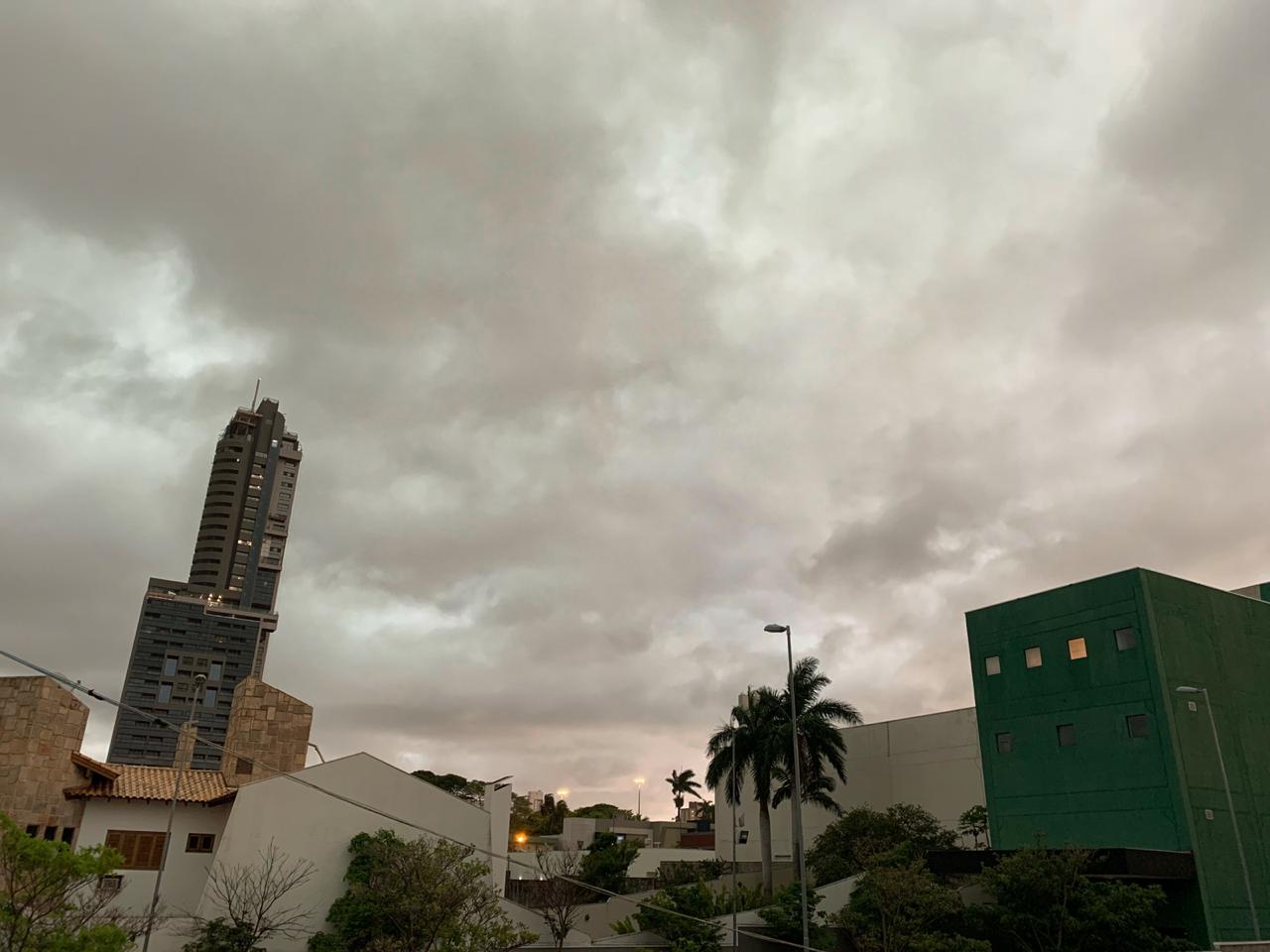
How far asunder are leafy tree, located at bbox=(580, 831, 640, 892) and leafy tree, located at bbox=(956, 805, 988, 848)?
22.7 meters

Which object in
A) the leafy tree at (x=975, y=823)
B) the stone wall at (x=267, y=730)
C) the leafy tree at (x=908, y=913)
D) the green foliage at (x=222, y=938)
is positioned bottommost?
the green foliage at (x=222, y=938)

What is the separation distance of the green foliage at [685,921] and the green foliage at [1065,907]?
42.3 ft

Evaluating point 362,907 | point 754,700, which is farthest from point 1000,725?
point 362,907

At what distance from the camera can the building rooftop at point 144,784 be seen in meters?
39.8

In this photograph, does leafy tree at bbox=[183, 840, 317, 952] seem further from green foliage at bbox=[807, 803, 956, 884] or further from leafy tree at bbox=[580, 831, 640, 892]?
green foliage at bbox=[807, 803, 956, 884]

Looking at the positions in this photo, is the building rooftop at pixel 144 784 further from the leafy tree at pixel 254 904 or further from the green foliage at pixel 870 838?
the green foliage at pixel 870 838

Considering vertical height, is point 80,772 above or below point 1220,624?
below

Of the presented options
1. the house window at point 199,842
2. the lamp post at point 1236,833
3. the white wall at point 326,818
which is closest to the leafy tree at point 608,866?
the white wall at point 326,818

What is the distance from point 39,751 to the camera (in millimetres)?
38219

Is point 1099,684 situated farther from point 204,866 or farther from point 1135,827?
point 204,866

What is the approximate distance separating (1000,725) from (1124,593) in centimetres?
1045

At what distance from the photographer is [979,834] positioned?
205 ft

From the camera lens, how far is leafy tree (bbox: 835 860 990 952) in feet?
129

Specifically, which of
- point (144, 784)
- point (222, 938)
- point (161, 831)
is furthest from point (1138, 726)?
point (144, 784)
